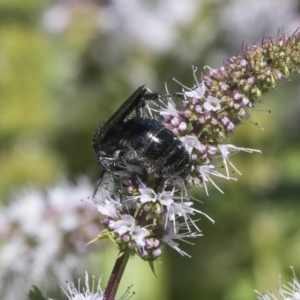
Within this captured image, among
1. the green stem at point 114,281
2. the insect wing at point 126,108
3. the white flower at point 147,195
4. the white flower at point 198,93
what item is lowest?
the green stem at point 114,281

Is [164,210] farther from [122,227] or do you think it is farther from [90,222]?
[90,222]

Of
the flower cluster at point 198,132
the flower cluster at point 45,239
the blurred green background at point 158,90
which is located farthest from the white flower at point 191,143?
the blurred green background at point 158,90

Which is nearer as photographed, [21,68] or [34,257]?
[34,257]

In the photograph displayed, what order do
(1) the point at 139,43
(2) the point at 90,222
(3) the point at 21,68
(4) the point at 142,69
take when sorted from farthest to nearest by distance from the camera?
(3) the point at 21,68 → (1) the point at 139,43 → (4) the point at 142,69 → (2) the point at 90,222

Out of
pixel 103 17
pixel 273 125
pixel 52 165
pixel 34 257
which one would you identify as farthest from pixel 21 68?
pixel 34 257

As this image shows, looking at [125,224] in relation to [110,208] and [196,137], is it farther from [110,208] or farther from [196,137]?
[196,137]

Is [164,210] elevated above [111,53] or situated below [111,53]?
below

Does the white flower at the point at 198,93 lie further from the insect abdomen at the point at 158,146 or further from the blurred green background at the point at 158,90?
the blurred green background at the point at 158,90
